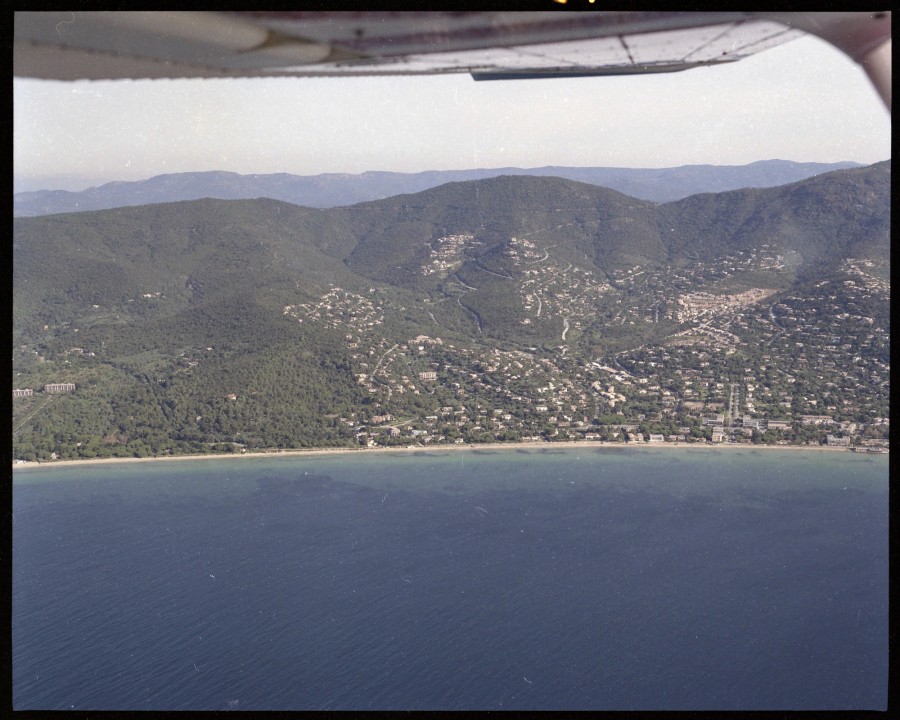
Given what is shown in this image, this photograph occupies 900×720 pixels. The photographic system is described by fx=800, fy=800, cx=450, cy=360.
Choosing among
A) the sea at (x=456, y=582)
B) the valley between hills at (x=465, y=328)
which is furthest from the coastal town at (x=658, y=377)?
the sea at (x=456, y=582)

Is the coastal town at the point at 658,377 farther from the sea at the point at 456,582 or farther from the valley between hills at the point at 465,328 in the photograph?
the sea at the point at 456,582

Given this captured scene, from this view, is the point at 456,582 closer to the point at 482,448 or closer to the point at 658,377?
the point at 482,448

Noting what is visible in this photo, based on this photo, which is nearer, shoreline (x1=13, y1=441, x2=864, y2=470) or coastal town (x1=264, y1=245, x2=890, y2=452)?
shoreline (x1=13, y1=441, x2=864, y2=470)

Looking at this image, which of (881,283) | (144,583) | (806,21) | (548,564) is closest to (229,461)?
(144,583)

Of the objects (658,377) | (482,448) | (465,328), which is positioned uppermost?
(465,328)

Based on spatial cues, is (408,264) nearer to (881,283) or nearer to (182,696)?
(881,283)

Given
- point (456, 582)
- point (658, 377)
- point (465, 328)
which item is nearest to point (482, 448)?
point (465, 328)

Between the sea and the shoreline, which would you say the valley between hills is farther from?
the sea

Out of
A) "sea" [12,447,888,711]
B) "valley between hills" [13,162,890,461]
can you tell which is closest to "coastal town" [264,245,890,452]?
"valley between hills" [13,162,890,461]
